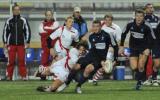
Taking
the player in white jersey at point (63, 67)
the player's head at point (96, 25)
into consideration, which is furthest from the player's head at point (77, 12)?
the player in white jersey at point (63, 67)

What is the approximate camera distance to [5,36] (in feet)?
64.8

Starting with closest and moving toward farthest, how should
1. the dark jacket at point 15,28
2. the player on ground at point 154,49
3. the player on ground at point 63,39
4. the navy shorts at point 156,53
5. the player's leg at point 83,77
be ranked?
1. the player's leg at point 83,77
2. the player on ground at point 63,39
3. the player on ground at point 154,49
4. the navy shorts at point 156,53
5. the dark jacket at point 15,28

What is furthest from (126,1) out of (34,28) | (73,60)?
(73,60)

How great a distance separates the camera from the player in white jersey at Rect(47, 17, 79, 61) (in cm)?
1493

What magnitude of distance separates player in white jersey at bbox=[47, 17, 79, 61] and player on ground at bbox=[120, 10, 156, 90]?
50.3 inches

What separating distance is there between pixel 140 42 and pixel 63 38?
1.86 m

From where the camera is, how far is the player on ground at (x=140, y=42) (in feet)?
49.4

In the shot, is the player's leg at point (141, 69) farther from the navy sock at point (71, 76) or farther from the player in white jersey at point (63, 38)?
the navy sock at point (71, 76)

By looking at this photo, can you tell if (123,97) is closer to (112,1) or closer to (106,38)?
(106,38)

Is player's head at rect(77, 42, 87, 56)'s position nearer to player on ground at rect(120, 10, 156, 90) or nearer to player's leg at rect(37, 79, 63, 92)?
player's leg at rect(37, 79, 63, 92)

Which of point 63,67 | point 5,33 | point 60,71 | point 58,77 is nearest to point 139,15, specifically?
point 63,67

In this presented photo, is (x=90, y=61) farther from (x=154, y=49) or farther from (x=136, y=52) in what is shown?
(x=154, y=49)

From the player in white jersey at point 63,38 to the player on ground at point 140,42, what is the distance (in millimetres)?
1277

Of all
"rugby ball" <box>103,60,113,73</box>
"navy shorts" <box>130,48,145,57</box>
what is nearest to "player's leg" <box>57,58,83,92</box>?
"rugby ball" <box>103,60,113,73</box>
